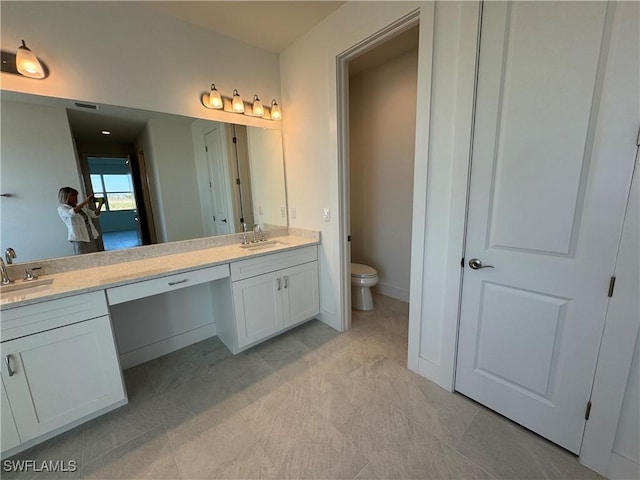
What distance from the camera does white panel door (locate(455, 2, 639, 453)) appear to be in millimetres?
1054

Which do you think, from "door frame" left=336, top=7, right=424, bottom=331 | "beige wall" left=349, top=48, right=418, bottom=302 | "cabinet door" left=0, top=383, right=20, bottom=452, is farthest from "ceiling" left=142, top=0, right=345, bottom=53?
"cabinet door" left=0, top=383, right=20, bottom=452

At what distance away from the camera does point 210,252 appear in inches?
85.2

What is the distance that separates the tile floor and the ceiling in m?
2.64

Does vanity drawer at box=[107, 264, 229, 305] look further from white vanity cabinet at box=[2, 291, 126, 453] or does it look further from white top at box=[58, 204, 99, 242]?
white top at box=[58, 204, 99, 242]

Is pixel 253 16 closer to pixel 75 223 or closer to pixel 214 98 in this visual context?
pixel 214 98

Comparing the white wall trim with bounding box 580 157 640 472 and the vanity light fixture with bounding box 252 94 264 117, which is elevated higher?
the vanity light fixture with bounding box 252 94 264 117

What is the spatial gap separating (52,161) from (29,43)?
66 cm

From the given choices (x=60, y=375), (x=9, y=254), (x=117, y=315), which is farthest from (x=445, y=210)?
(x=9, y=254)

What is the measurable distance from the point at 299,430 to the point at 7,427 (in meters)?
1.44

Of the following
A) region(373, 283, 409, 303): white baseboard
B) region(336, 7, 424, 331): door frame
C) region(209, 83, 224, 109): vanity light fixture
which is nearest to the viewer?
region(336, 7, 424, 331): door frame

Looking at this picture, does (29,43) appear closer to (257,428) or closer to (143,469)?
(143,469)

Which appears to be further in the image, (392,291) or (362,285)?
(392,291)

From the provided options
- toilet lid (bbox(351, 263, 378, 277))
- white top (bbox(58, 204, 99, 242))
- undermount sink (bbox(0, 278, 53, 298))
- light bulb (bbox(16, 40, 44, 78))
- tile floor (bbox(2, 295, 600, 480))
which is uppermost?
light bulb (bbox(16, 40, 44, 78))

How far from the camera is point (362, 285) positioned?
2.85 meters
